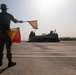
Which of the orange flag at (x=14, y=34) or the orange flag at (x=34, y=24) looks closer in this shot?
the orange flag at (x=14, y=34)

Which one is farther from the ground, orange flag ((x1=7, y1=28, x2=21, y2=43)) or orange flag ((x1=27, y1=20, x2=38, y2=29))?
orange flag ((x1=27, y1=20, x2=38, y2=29))

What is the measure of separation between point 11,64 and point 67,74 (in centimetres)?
263

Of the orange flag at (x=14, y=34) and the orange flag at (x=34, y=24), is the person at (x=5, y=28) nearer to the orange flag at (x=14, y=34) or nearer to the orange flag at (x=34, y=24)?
the orange flag at (x=14, y=34)

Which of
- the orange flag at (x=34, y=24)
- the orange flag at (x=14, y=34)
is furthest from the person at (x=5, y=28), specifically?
the orange flag at (x=34, y=24)

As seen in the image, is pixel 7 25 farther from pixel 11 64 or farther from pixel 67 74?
pixel 67 74

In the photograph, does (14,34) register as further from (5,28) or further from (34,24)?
(34,24)

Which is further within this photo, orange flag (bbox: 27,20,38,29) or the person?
orange flag (bbox: 27,20,38,29)

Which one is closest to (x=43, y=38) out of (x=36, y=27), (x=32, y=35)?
(x=32, y=35)

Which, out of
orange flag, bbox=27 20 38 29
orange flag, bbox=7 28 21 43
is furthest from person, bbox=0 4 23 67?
orange flag, bbox=27 20 38 29

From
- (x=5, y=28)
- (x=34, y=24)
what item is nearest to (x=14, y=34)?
(x=5, y=28)

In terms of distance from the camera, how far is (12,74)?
742cm

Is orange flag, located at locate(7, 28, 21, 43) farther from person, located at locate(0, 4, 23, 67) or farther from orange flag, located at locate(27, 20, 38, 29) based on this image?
orange flag, located at locate(27, 20, 38, 29)

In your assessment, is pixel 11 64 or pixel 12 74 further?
pixel 11 64

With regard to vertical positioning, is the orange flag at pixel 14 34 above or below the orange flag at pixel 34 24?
below
